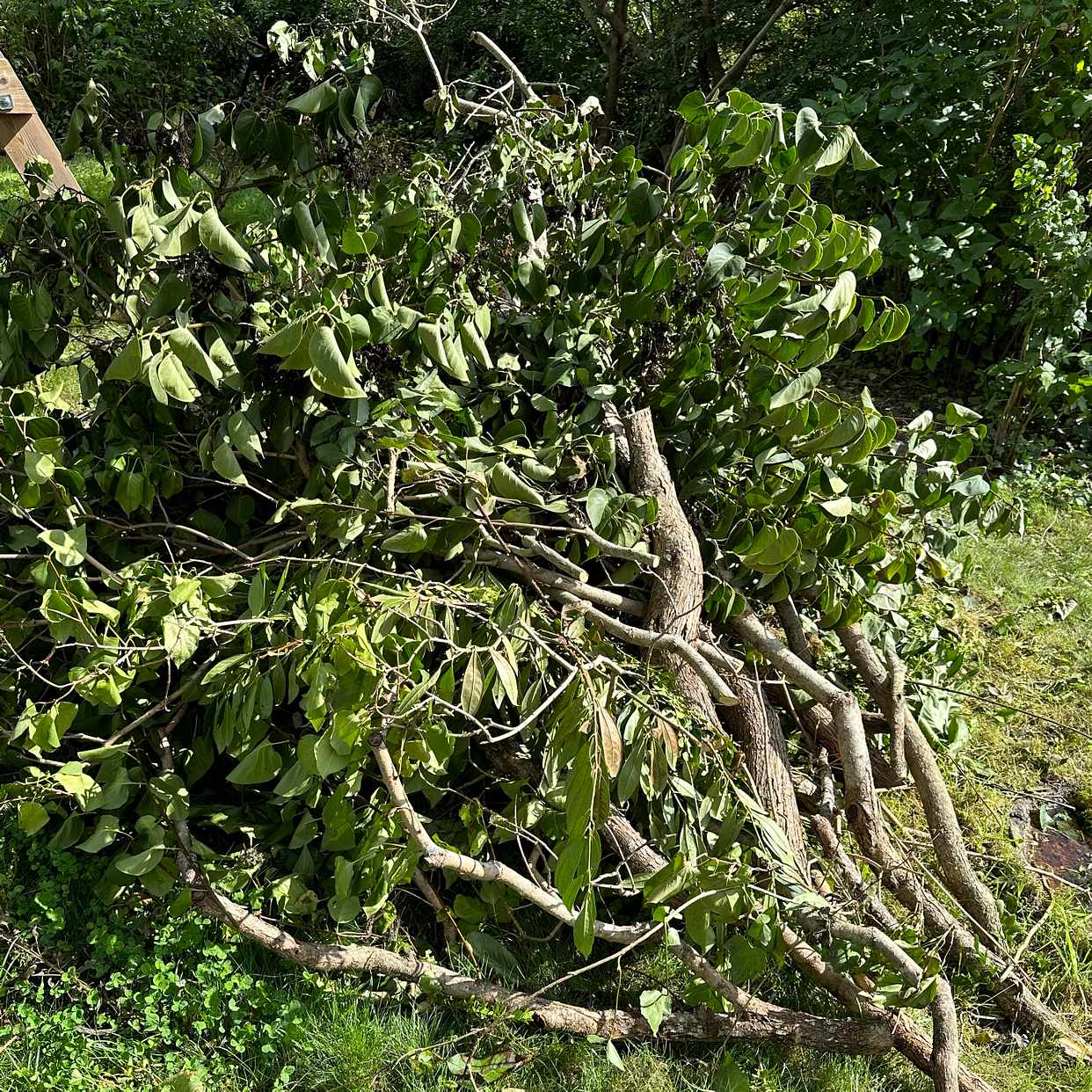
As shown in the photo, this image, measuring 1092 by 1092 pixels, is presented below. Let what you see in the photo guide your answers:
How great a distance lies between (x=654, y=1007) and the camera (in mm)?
2389

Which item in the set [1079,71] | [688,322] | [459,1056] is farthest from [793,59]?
[459,1056]

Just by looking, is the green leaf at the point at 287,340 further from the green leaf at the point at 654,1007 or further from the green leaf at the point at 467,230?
the green leaf at the point at 654,1007

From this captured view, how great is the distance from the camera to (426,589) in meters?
2.40

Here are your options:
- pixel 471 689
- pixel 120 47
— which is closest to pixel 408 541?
pixel 471 689

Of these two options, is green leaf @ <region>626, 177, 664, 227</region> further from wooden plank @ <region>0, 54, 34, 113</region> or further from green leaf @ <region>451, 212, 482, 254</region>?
wooden plank @ <region>0, 54, 34, 113</region>

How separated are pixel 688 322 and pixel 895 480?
673 millimetres

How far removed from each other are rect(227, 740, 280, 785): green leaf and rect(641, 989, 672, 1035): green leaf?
929 millimetres

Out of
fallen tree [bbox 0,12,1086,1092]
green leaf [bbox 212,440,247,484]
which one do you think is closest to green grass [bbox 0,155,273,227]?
fallen tree [bbox 0,12,1086,1092]

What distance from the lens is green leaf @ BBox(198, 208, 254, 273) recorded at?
6.96 ft

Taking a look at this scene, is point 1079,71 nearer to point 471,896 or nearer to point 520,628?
point 520,628

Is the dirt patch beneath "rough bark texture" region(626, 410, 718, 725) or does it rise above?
beneath

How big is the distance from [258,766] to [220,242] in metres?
1.07

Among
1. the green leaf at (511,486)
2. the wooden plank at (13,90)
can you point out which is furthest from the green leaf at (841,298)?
the wooden plank at (13,90)

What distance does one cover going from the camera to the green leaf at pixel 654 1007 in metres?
2.38
